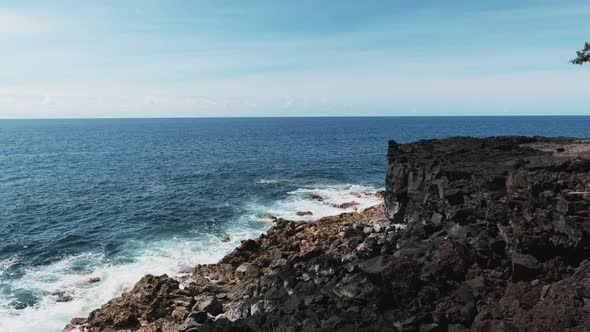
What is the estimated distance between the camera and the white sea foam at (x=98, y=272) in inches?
1032

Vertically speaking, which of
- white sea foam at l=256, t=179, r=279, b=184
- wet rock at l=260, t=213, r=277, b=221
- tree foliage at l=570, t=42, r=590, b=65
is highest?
tree foliage at l=570, t=42, r=590, b=65

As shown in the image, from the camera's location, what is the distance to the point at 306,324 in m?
17.3

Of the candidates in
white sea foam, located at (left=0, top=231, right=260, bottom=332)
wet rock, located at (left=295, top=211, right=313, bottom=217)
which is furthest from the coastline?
wet rock, located at (left=295, top=211, right=313, bottom=217)

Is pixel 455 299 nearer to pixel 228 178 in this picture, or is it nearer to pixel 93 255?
pixel 93 255

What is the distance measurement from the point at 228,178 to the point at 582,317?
2391 inches

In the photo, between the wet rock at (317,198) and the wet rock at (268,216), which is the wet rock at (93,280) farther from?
the wet rock at (317,198)

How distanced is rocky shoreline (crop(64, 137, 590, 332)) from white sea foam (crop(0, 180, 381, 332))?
2441 millimetres

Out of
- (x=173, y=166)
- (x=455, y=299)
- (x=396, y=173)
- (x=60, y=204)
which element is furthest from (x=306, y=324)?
(x=173, y=166)

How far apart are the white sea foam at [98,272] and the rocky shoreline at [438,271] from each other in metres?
2.44

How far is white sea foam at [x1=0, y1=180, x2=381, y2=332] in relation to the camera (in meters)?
26.2

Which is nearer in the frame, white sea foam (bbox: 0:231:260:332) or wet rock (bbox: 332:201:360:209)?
white sea foam (bbox: 0:231:260:332)

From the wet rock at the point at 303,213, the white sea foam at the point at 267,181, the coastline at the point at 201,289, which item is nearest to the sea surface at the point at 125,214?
the white sea foam at the point at 267,181

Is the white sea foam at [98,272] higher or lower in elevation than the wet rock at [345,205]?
lower

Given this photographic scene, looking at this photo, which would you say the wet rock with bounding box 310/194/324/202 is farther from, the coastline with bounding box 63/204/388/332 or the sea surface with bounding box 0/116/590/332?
the coastline with bounding box 63/204/388/332
